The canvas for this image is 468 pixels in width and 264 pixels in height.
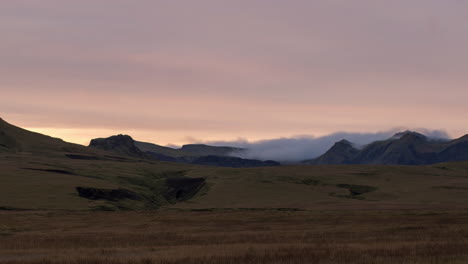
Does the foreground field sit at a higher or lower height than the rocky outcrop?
lower

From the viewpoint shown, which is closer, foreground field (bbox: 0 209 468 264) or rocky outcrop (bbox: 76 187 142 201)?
foreground field (bbox: 0 209 468 264)

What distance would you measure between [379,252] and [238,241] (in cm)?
1620

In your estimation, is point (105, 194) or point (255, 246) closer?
point (255, 246)

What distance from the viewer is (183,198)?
626 ft

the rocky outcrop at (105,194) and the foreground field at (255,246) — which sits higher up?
the rocky outcrop at (105,194)

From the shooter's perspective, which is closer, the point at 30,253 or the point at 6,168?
the point at 30,253

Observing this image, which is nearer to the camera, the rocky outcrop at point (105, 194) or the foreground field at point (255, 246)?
the foreground field at point (255, 246)

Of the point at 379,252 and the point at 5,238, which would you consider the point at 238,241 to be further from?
the point at 5,238

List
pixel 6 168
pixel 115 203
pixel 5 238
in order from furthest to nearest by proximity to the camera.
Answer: pixel 6 168 < pixel 115 203 < pixel 5 238

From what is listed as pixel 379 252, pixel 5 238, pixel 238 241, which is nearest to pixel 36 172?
pixel 5 238

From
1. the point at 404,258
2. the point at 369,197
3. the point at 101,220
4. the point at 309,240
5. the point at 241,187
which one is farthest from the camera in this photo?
the point at 241,187

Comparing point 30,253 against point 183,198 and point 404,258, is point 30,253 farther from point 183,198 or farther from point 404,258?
point 183,198

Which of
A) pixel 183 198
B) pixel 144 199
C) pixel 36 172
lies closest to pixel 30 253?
pixel 144 199

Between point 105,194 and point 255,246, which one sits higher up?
point 105,194
